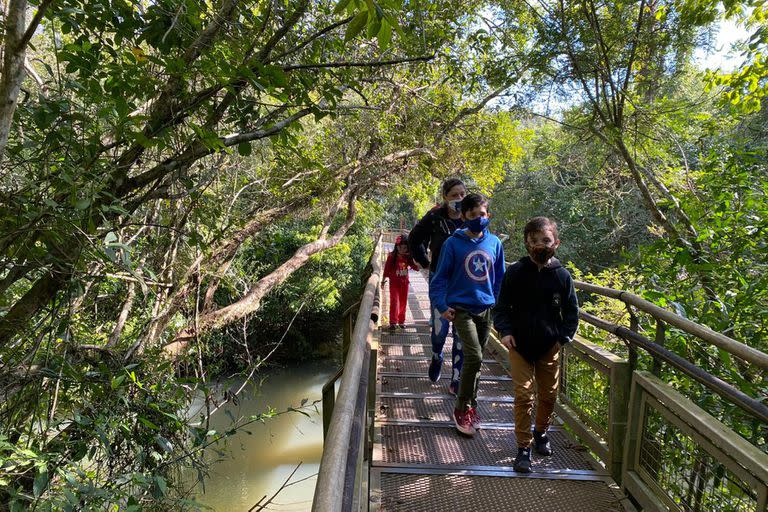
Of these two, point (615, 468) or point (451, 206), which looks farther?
point (451, 206)

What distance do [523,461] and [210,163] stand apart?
507 cm

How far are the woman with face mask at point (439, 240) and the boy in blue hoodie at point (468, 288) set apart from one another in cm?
59

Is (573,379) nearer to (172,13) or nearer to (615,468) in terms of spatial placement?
(615,468)

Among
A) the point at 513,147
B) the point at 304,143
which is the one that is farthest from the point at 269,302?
the point at 513,147

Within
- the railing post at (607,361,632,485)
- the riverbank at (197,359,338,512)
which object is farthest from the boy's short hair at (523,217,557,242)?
the riverbank at (197,359,338,512)

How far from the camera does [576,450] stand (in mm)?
3348

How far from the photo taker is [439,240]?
14.4 feet

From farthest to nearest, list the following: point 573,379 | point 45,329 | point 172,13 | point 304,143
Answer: point 304,143, point 573,379, point 45,329, point 172,13

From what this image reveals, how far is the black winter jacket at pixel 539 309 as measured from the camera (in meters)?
2.95

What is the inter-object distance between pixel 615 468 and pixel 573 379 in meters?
1.11

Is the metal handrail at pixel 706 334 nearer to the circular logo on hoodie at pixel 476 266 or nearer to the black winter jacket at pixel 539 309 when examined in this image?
the black winter jacket at pixel 539 309

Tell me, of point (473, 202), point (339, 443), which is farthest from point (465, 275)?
point (339, 443)

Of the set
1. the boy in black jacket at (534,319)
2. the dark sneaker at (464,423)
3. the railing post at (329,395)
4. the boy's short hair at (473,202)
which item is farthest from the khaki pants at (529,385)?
the railing post at (329,395)

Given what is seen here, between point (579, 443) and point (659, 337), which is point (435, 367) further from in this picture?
point (659, 337)
